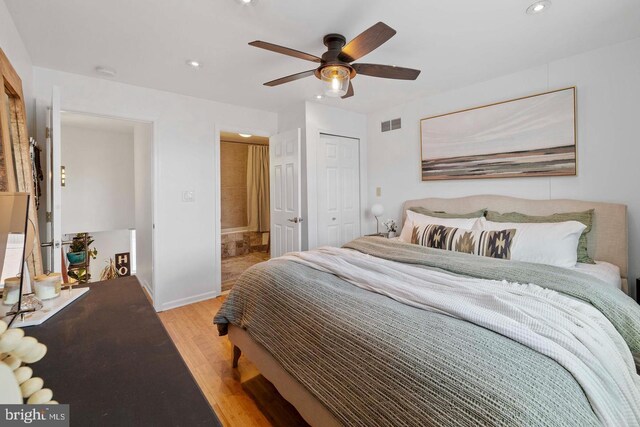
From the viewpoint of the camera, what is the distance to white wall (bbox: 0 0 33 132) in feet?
5.55

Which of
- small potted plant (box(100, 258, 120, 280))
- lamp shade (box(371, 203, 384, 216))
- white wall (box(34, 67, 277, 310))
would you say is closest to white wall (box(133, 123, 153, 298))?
white wall (box(34, 67, 277, 310))

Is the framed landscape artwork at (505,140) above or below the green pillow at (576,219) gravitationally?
above

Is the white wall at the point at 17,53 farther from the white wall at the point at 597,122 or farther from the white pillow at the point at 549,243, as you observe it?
the white wall at the point at 597,122

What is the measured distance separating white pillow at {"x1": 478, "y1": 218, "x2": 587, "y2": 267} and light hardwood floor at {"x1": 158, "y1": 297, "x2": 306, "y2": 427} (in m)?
1.94

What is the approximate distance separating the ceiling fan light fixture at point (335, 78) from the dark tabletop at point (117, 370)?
1716 mm

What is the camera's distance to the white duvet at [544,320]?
0.95m

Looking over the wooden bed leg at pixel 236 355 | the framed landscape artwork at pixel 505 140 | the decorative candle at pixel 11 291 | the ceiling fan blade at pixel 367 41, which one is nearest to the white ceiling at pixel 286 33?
the ceiling fan blade at pixel 367 41

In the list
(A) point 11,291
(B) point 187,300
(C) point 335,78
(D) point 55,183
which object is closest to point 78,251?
(B) point 187,300

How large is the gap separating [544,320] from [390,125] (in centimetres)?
311

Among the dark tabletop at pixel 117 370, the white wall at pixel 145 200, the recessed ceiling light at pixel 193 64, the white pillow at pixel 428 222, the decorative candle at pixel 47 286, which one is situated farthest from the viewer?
the white wall at pixel 145 200

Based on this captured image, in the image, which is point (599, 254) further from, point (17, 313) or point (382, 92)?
point (17, 313)

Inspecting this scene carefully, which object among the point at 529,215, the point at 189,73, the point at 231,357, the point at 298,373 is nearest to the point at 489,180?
the point at 529,215

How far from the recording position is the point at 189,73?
2.67 metres

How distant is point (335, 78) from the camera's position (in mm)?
1993
